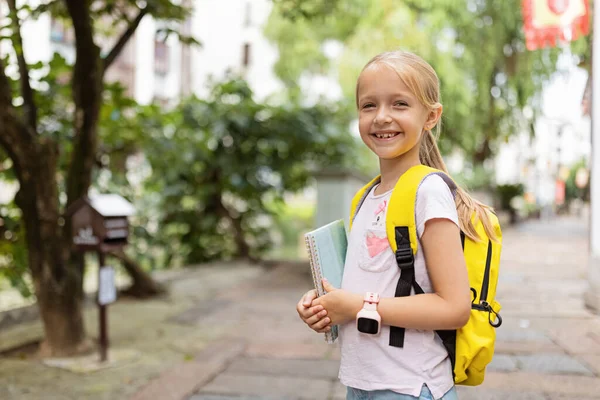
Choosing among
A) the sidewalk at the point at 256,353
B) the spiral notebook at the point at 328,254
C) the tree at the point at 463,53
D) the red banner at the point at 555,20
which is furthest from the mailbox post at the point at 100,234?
the red banner at the point at 555,20

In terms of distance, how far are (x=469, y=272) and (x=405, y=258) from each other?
0.54 feet

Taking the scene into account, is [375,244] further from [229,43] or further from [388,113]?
[229,43]

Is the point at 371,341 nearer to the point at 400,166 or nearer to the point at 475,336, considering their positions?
the point at 475,336

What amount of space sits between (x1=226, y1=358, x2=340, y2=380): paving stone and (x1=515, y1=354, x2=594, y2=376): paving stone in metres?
1.29

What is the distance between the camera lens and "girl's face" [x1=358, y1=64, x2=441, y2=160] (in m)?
1.45

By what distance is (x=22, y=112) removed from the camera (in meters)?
4.64

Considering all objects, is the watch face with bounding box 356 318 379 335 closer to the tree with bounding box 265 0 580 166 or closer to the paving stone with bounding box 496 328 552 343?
the paving stone with bounding box 496 328 552 343

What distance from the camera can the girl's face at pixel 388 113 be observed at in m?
1.45

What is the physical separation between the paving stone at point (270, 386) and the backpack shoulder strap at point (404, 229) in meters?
2.36

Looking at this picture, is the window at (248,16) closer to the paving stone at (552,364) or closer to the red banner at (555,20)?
the red banner at (555,20)

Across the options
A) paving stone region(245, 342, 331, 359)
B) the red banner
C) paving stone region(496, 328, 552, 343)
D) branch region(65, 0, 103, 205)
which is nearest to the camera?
branch region(65, 0, 103, 205)

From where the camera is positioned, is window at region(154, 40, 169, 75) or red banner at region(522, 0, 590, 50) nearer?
red banner at region(522, 0, 590, 50)

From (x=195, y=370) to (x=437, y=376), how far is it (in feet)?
9.88

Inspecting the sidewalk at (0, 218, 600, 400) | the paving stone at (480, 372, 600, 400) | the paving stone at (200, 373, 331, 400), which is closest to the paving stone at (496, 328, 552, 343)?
the sidewalk at (0, 218, 600, 400)
